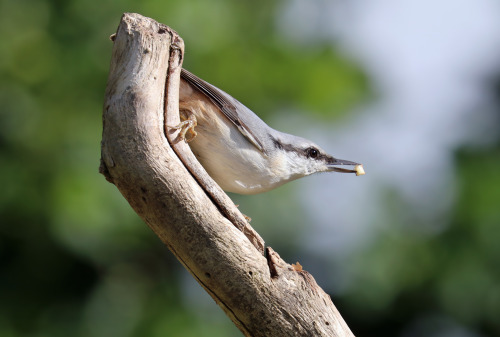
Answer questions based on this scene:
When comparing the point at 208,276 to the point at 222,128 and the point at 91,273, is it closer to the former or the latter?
the point at 222,128

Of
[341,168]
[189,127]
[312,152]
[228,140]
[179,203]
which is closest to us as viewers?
[179,203]

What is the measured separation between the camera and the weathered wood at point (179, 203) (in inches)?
115

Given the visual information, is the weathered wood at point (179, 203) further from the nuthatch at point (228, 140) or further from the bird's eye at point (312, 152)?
the bird's eye at point (312, 152)

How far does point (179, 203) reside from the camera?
2951mm

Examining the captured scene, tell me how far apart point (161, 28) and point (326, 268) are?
13.8 ft

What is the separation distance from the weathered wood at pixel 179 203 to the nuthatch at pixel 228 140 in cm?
42

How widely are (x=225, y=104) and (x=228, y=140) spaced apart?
212mm

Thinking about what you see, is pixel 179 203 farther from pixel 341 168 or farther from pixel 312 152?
pixel 341 168

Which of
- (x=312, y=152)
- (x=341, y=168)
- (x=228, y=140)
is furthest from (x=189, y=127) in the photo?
(x=341, y=168)

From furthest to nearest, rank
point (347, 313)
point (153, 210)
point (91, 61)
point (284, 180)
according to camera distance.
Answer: point (347, 313)
point (91, 61)
point (284, 180)
point (153, 210)

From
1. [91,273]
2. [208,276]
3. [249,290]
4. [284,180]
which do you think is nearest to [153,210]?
[208,276]

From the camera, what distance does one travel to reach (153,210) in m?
2.94

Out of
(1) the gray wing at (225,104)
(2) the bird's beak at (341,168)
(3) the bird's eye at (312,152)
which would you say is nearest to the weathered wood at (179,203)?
(1) the gray wing at (225,104)

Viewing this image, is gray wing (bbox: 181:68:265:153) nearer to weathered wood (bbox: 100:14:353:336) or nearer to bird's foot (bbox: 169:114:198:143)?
bird's foot (bbox: 169:114:198:143)
